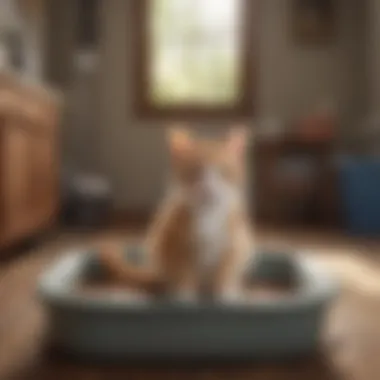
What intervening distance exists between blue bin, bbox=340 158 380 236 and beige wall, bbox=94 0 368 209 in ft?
4.24

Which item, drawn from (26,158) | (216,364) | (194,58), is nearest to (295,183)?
(194,58)

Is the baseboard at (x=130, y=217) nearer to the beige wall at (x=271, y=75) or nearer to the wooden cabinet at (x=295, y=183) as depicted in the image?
the beige wall at (x=271, y=75)

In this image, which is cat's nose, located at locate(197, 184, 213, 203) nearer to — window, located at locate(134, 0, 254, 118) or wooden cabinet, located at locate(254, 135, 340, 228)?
wooden cabinet, located at locate(254, 135, 340, 228)

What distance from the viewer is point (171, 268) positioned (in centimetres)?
147

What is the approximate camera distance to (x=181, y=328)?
1.35 m

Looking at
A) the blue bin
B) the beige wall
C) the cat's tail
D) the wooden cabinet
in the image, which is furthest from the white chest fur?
the beige wall

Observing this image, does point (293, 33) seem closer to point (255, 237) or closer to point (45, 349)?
point (255, 237)

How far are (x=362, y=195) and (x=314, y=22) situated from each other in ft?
5.74

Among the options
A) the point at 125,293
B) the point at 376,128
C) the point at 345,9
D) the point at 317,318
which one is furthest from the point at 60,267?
the point at 345,9

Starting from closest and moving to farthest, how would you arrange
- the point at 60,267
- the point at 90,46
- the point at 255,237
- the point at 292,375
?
the point at 292,375
the point at 60,267
the point at 255,237
the point at 90,46

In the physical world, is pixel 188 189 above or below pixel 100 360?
above

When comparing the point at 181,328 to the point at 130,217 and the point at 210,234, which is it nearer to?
the point at 210,234

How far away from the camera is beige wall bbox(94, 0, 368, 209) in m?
5.00

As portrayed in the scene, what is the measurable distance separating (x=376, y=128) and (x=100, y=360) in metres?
3.29
